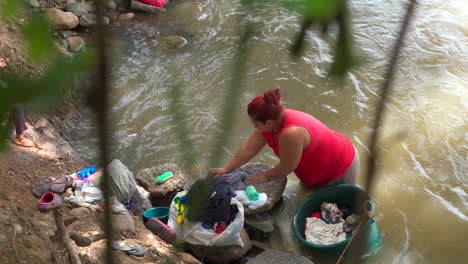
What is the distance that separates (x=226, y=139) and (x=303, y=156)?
3060 mm

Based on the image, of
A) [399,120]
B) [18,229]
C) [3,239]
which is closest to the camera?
[3,239]

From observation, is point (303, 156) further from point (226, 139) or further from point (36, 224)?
point (226, 139)

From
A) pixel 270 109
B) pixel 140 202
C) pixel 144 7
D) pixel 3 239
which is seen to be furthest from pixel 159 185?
pixel 144 7

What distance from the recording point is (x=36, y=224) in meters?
3.09

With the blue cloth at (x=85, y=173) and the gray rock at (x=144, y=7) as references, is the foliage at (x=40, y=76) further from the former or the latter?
the gray rock at (x=144, y=7)

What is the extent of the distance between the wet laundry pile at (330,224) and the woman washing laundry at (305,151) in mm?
218

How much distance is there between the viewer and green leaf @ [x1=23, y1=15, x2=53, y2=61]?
1.45 ft

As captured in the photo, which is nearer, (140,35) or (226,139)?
(226,139)

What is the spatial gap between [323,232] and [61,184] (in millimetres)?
2167

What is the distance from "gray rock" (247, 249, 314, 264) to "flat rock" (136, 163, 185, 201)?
38.4 inches

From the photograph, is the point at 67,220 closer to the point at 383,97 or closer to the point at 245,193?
the point at 245,193

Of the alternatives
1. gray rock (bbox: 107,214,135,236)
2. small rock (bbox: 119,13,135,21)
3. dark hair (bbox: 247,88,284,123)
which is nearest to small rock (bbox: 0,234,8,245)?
gray rock (bbox: 107,214,135,236)

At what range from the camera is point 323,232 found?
12.4 feet

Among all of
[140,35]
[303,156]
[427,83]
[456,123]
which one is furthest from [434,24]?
[303,156]
